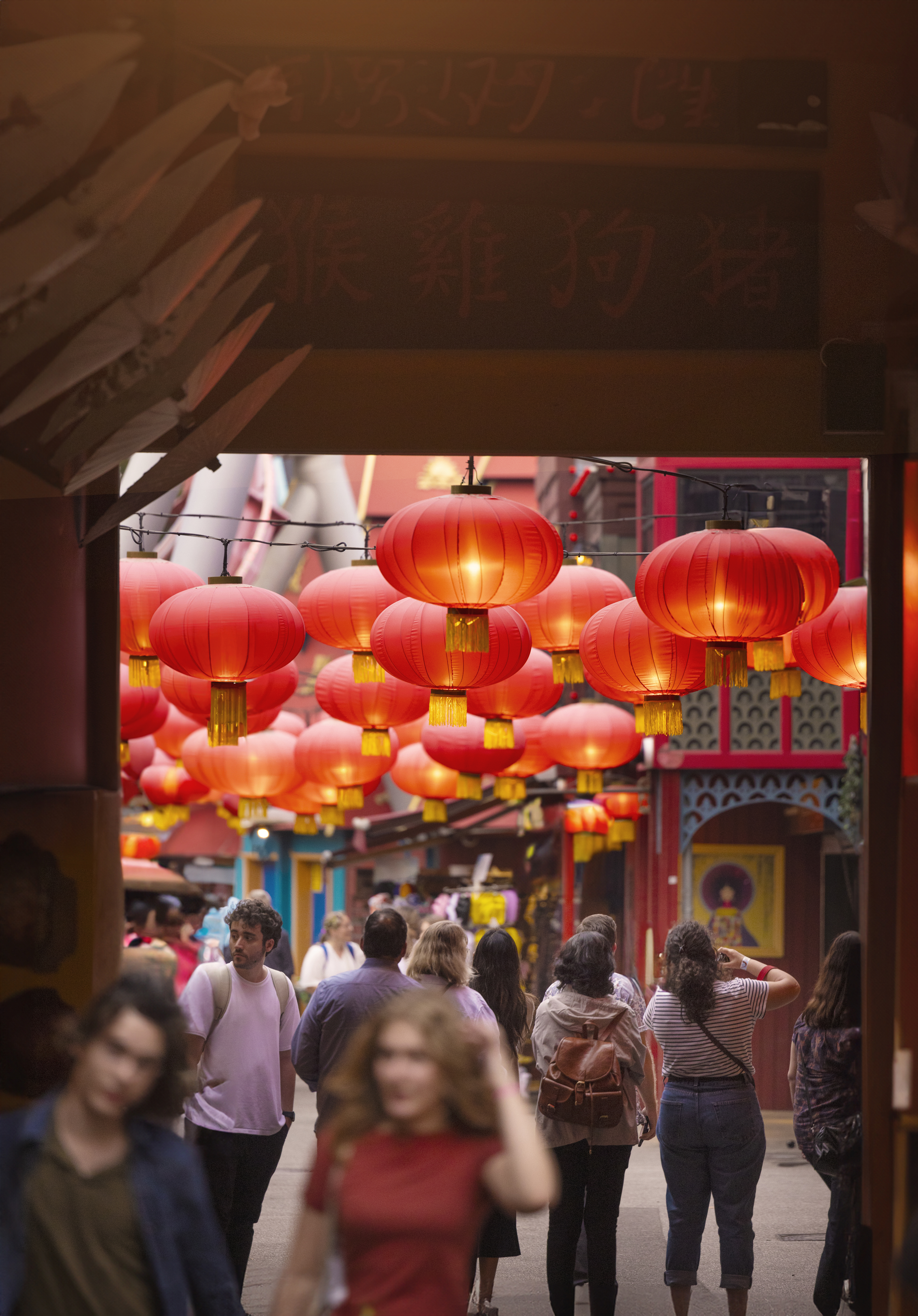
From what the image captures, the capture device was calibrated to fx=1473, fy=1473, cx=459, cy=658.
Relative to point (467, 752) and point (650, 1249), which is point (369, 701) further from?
point (650, 1249)

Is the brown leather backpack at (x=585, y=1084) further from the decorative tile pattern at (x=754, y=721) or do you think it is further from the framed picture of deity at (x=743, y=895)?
the framed picture of deity at (x=743, y=895)

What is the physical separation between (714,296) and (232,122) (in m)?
1.56

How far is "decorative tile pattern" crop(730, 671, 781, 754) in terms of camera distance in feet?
45.0

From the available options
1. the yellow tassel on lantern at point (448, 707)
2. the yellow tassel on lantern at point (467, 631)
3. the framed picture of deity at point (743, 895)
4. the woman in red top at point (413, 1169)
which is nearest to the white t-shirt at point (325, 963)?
the framed picture of deity at point (743, 895)

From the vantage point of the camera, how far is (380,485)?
30.7 metres

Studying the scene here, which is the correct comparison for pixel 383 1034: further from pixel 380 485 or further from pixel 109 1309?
pixel 380 485

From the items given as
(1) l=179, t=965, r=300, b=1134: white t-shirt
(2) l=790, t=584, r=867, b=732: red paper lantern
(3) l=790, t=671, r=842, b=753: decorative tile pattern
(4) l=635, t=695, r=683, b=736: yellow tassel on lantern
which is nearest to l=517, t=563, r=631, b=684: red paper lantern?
(4) l=635, t=695, r=683, b=736: yellow tassel on lantern

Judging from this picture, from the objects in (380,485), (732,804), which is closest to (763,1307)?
(732,804)

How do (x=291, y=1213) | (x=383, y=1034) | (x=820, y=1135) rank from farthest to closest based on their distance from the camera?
(x=291, y=1213) → (x=820, y=1135) → (x=383, y=1034)

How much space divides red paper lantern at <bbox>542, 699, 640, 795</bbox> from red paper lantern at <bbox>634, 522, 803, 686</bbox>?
3557 millimetres

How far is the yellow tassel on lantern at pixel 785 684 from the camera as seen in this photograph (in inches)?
286

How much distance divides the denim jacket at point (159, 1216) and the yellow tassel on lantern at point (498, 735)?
4681 millimetres

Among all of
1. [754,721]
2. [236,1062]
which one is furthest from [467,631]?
[754,721]

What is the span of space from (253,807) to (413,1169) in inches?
314
